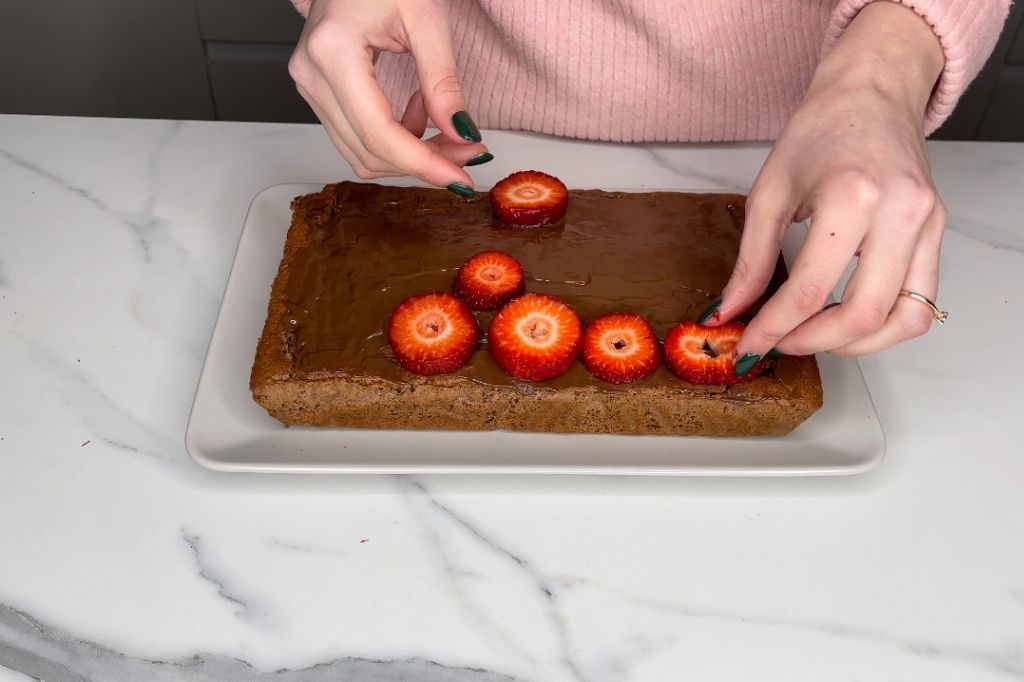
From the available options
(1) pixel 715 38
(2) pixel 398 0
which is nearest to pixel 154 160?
(2) pixel 398 0

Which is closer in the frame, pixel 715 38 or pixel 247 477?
pixel 247 477

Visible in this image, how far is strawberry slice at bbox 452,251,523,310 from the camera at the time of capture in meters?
1.30

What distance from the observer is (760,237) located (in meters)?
1.15

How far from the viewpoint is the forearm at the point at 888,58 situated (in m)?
1.19

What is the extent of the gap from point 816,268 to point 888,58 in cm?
38

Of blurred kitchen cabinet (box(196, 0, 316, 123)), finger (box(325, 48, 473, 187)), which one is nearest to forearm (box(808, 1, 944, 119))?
finger (box(325, 48, 473, 187))

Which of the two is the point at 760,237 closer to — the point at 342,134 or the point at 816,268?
the point at 816,268

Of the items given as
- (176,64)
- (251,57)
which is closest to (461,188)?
(251,57)

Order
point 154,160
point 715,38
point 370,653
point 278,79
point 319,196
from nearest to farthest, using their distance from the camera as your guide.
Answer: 1. point 370,653
2. point 319,196
3. point 715,38
4. point 154,160
5. point 278,79

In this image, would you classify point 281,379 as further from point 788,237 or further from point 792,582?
point 788,237

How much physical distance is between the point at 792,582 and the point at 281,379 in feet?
2.33

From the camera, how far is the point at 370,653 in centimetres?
105

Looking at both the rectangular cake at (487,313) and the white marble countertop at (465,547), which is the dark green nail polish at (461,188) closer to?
the rectangular cake at (487,313)

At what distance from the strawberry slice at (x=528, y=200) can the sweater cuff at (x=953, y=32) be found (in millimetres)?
472
